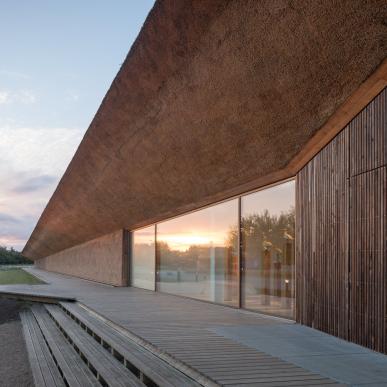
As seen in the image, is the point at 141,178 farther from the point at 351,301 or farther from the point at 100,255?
the point at 100,255

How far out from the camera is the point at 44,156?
25062mm

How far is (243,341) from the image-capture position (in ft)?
18.7

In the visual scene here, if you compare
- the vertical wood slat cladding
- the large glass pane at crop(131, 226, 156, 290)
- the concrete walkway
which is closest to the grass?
the large glass pane at crop(131, 226, 156, 290)

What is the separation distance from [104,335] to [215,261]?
3.97 metres

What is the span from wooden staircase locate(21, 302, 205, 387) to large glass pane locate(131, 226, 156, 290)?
523 cm

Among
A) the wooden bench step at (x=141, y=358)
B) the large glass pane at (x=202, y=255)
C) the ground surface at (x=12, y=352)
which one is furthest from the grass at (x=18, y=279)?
the wooden bench step at (x=141, y=358)

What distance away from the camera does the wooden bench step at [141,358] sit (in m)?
4.27

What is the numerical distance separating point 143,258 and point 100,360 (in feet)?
31.5

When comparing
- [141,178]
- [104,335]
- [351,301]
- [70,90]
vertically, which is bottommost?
[104,335]

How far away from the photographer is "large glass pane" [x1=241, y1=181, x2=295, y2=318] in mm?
7625

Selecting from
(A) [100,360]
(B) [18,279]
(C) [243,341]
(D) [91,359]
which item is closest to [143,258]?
(D) [91,359]

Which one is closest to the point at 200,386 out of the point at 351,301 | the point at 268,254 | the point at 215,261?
the point at 351,301

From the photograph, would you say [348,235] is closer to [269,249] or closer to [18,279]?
[269,249]

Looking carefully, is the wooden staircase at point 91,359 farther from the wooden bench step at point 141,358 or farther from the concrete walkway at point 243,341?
the concrete walkway at point 243,341
